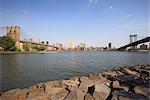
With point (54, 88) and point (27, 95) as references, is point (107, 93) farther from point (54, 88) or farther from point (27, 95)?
point (27, 95)

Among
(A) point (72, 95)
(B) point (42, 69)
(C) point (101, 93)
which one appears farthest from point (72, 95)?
(B) point (42, 69)

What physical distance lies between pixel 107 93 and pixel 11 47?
60.9 metres

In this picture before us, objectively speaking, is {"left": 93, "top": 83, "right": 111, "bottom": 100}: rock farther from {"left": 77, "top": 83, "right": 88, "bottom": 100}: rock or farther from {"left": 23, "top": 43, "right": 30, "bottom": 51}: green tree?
{"left": 23, "top": 43, "right": 30, "bottom": 51}: green tree

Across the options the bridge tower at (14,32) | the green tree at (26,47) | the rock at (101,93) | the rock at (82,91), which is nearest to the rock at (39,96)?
the rock at (82,91)

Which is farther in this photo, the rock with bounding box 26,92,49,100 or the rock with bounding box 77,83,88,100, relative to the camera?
the rock with bounding box 26,92,49,100

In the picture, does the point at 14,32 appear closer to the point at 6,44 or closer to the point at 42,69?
the point at 6,44

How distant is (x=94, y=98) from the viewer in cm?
589

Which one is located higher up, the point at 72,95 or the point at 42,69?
the point at 72,95

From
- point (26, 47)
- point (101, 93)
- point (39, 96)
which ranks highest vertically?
point (26, 47)

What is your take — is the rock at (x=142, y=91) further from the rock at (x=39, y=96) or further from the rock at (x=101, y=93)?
the rock at (x=39, y=96)

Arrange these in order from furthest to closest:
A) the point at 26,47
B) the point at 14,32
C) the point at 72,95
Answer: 1. the point at 14,32
2. the point at 26,47
3. the point at 72,95

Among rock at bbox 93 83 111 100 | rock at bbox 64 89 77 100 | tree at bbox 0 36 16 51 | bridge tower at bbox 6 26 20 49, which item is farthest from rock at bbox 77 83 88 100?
bridge tower at bbox 6 26 20 49

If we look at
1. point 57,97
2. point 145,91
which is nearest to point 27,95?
point 57,97

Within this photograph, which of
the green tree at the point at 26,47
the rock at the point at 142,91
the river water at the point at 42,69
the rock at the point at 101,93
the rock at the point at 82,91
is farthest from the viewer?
the green tree at the point at 26,47
